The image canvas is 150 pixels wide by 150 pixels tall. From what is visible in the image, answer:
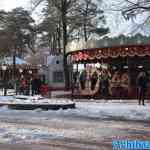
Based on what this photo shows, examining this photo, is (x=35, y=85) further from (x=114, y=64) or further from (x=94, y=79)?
(x=114, y=64)

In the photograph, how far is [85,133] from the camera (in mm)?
16797

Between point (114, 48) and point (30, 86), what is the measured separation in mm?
9027

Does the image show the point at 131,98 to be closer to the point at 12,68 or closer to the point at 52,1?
the point at 52,1

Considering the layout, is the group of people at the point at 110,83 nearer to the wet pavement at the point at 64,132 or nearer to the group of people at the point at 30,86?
the group of people at the point at 30,86

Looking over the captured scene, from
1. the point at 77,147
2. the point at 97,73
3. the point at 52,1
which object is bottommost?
the point at 77,147

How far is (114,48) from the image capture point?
121 ft

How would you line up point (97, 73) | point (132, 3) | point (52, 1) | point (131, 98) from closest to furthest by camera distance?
1. point (132, 3)
2. point (131, 98)
3. point (97, 73)
4. point (52, 1)

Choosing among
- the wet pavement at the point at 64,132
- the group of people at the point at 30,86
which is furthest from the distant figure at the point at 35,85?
the wet pavement at the point at 64,132

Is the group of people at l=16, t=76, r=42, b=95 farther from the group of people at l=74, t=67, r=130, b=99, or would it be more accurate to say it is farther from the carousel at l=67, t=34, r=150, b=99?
the group of people at l=74, t=67, r=130, b=99

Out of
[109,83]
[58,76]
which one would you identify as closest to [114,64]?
[109,83]

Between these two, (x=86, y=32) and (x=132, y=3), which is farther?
(x=86, y=32)

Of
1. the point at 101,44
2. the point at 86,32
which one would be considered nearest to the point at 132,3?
the point at 101,44

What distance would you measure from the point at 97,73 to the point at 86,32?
37.5 metres

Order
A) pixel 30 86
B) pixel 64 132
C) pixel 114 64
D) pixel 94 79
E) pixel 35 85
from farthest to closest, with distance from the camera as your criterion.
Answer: pixel 30 86 < pixel 114 64 < pixel 35 85 < pixel 94 79 < pixel 64 132
